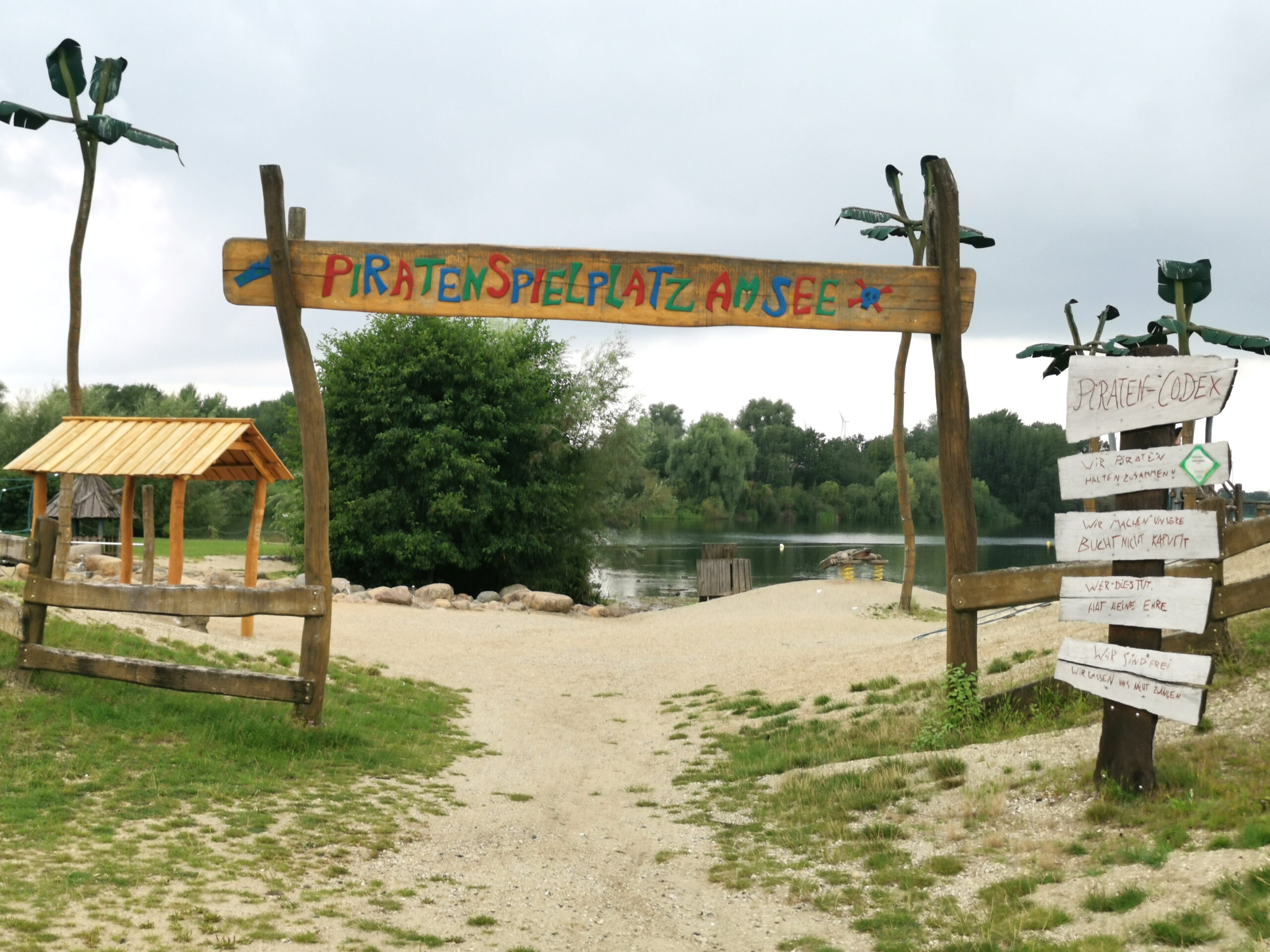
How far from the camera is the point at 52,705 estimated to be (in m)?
8.02

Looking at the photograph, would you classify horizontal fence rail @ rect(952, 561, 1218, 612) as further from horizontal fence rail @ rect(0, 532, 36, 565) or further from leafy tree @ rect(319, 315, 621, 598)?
leafy tree @ rect(319, 315, 621, 598)

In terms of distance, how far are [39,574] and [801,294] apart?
6.55 meters

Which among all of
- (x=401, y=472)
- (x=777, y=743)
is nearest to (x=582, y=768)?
(x=777, y=743)

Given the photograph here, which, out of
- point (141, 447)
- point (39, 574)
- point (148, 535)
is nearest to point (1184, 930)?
point (39, 574)

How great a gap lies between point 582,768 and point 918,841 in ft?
13.0

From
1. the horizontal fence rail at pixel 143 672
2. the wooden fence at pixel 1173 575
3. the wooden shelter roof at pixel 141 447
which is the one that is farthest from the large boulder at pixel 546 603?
the wooden fence at pixel 1173 575

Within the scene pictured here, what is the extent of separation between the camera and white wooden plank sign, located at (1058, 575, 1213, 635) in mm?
5770

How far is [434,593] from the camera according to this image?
24531 mm

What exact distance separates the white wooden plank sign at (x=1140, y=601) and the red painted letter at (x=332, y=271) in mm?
5858

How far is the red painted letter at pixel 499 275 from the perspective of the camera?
8.48 meters

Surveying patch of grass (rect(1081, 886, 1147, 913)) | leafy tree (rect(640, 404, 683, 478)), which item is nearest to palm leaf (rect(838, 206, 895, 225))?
patch of grass (rect(1081, 886, 1147, 913))

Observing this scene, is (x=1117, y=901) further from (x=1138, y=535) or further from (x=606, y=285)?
(x=606, y=285)

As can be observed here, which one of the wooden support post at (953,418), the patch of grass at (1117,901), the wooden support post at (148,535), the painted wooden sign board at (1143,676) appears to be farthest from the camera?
the wooden support post at (148,535)

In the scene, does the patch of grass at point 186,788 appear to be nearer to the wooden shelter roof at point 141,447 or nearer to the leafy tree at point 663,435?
the wooden shelter roof at point 141,447
